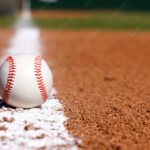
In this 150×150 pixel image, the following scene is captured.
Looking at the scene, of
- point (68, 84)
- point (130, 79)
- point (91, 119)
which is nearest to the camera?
point (91, 119)

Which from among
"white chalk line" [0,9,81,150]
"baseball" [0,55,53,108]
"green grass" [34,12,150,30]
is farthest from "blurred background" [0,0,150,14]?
"white chalk line" [0,9,81,150]

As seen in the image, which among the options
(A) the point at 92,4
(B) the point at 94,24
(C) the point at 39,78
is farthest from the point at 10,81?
(A) the point at 92,4

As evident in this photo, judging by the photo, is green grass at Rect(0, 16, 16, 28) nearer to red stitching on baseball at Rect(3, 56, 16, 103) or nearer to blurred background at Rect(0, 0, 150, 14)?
blurred background at Rect(0, 0, 150, 14)

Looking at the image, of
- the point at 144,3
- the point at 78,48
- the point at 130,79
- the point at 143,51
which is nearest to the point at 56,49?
the point at 78,48

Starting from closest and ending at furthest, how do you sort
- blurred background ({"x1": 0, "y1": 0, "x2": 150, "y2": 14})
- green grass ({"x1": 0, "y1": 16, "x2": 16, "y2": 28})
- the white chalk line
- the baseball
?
the white chalk line → the baseball → green grass ({"x1": 0, "y1": 16, "x2": 16, "y2": 28}) → blurred background ({"x1": 0, "y1": 0, "x2": 150, "y2": 14})

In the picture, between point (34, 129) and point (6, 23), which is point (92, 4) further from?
point (34, 129)

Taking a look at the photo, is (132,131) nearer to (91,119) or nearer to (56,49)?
(91,119)
